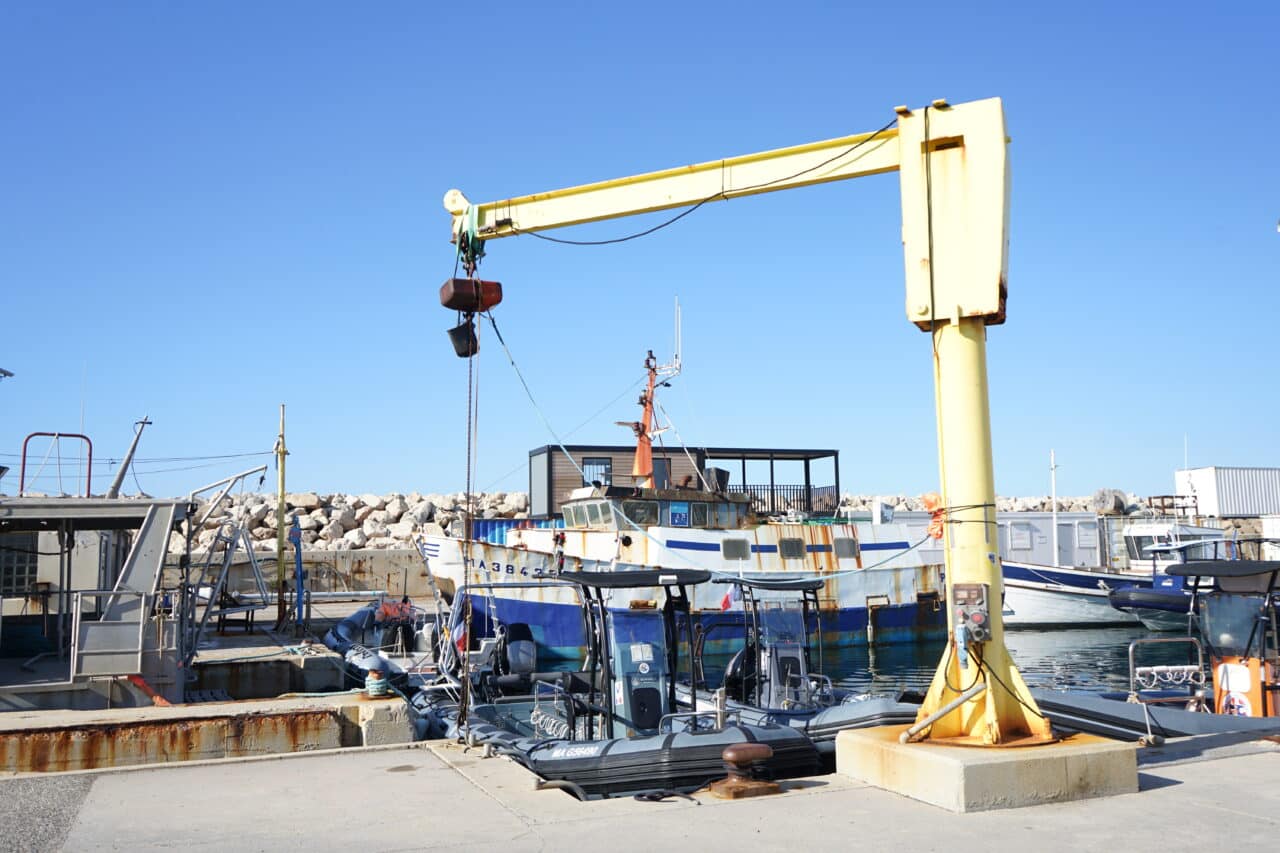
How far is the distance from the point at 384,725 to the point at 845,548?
739 inches

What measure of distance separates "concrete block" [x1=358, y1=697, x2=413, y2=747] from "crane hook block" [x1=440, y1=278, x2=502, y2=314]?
4.18 metres

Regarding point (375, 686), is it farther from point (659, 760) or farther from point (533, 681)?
point (659, 760)

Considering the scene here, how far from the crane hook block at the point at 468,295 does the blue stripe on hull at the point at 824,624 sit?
14.0 m

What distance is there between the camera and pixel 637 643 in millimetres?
9953

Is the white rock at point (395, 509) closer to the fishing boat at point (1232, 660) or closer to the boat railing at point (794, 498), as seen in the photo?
the boat railing at point (794, 498)

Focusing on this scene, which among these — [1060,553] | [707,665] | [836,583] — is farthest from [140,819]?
[1060,553]

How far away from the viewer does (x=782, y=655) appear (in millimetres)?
11867

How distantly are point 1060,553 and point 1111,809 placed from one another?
34.3 m

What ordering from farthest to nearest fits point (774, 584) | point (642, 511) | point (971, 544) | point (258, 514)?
point (258, 514) < point (642, 511) < point (774, 584) < point (971, 544)

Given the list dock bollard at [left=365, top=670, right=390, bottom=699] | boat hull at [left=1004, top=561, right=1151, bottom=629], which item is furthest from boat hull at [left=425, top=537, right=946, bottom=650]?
dock bollard at [left=365, top=670, right=390, bottom=699]

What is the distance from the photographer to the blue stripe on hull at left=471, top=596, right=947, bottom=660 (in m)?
24.8

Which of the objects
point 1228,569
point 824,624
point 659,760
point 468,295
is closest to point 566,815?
point 659,760

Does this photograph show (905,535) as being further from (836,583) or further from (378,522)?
(378,522)

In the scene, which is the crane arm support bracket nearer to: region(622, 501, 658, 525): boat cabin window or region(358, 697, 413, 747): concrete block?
region(358, 697, 413, 747): concrete block
